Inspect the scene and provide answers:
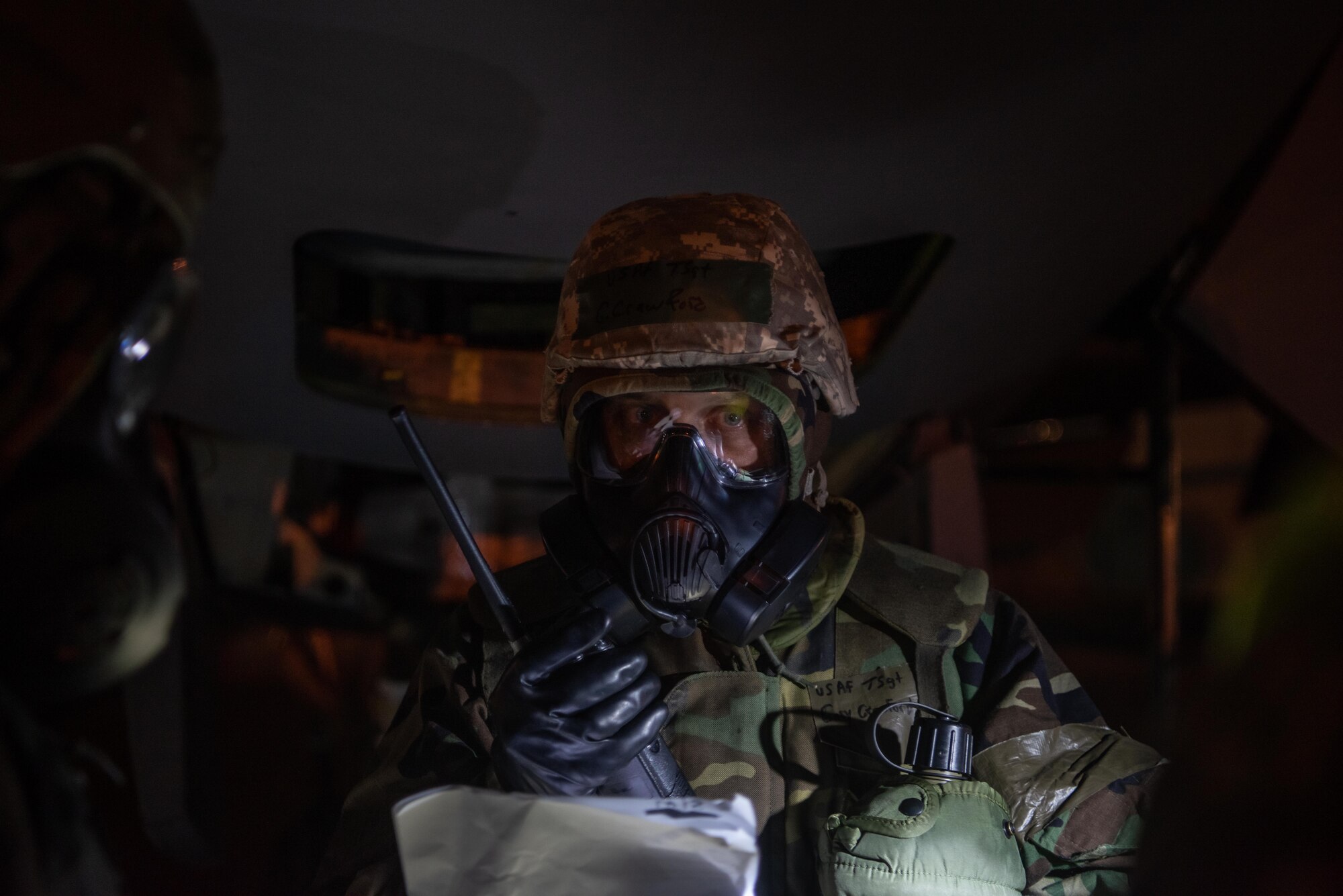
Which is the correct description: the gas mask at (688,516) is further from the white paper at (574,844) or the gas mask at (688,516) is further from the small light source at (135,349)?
the small light source at (135,349)

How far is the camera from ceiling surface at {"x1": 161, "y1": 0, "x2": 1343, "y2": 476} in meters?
1.35

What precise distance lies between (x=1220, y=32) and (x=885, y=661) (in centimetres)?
106

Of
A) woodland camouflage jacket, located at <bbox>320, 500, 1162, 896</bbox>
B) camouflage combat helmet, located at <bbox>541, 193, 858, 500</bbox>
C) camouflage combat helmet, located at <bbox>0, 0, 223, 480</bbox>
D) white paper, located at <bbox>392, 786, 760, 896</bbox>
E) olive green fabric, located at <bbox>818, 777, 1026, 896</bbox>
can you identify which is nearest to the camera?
camouflage combat helmet, located at <bbox>0, 0, 223, 480</bbox>

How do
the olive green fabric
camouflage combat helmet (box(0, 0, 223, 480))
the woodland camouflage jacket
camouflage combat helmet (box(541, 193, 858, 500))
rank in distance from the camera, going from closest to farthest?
camouflage combat helmet (box(0, 0, 223, 480)) < the olive green fabric < the woodland camouflage jacket < camouflage combat helmet (box(541, 193, 858, 500))

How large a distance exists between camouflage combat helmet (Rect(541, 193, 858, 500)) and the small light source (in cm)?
82

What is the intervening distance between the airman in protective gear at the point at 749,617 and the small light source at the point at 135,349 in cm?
69

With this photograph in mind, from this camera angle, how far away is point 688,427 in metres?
1.62

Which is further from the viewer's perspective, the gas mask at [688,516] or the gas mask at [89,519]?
the gas mask at [688,516]

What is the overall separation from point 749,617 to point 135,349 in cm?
→ 96

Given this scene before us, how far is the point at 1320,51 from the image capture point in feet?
3.89

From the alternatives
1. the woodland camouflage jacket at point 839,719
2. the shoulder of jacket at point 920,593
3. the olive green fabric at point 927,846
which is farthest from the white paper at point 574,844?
the shoulder of jacket at point 920,593

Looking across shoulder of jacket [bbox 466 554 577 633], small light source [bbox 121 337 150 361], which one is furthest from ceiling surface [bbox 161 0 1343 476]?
shoulder of jacket [bbox 466 554 577 633]

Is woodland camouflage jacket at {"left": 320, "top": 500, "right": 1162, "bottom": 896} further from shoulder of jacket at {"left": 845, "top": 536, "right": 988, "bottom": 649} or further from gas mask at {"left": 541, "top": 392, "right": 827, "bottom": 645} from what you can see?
gas mask at {"left": 541, "top": 392, "right": 827, "bottom": 645}

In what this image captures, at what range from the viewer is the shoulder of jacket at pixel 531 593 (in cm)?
162
